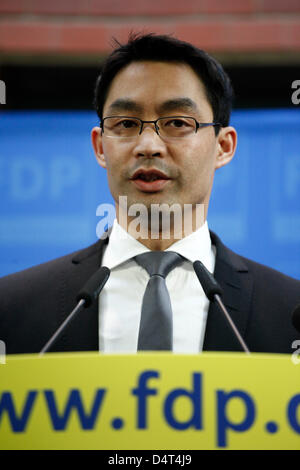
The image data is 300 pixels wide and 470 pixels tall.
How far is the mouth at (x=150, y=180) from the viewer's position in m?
1.75

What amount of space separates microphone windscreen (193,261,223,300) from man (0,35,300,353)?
172mm

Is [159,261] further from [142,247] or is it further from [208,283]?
[208,283]

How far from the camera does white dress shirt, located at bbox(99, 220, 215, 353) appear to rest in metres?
1.64

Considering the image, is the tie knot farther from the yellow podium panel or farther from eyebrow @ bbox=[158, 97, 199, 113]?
the yellow podium panel

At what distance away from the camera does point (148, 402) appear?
99cm

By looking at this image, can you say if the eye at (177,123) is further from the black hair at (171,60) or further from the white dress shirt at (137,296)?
the white dress shirt at (137,296)

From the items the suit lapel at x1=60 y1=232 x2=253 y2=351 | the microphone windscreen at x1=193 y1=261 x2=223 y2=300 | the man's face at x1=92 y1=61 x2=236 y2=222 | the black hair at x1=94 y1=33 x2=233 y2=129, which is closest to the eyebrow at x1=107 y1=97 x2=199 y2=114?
the man's face at x1=92 y1=61 x2=236 y2=222

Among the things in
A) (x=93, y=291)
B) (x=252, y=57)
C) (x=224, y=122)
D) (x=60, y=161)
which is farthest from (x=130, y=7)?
(x=93, y=291)

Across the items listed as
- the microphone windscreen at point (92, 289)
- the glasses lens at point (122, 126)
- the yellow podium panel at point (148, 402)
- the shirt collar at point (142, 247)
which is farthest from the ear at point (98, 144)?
the yellow podium panel at point (148, 402)

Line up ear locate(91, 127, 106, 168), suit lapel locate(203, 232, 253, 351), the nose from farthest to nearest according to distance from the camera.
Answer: ear locate(91, 127, 106, 168)
the nose
suit lapel locate(203, 232, 253, 351)

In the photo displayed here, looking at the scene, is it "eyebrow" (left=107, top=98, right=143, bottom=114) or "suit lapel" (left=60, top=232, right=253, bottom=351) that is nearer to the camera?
"suit lapel" (left=60, top=232, right=253, bottom=351)

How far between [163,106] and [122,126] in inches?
5.3
